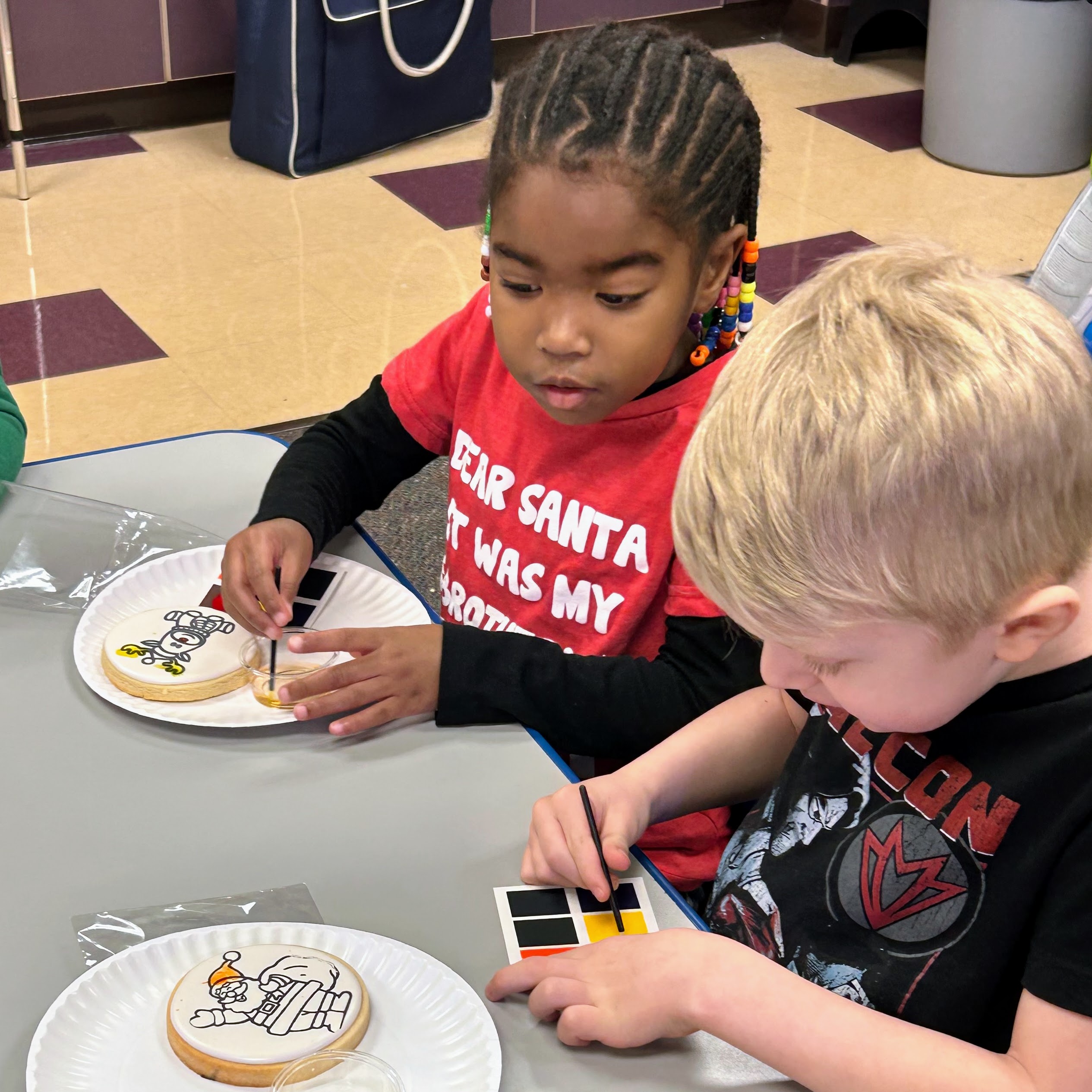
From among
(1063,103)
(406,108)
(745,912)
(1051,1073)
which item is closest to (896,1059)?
(1051,1073)

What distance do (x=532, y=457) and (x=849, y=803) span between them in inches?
16.6

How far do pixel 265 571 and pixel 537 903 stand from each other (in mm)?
336

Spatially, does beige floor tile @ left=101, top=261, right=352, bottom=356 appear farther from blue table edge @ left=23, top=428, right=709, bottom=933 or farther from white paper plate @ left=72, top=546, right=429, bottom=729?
white paper plate @ left=72, top=546, right=429, bottom=729

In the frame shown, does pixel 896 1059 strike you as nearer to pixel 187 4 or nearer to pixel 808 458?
pixel 808 458

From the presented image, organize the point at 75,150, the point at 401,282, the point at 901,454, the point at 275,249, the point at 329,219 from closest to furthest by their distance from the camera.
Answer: the point at 901,454
the point at 401,282
the point at 275,249
the point at 329,219
the point at 75,150

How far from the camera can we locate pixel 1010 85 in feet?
11.2

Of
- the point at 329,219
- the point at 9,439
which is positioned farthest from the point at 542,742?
the point at 329,219

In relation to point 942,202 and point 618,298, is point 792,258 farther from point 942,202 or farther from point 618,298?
point 618,298

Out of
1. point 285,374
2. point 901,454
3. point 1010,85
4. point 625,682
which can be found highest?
point 901,454

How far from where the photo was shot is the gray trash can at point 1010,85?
10.9 ft

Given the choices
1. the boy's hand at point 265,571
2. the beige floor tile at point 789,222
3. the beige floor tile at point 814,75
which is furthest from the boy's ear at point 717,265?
the beige floor tile at point 814,75

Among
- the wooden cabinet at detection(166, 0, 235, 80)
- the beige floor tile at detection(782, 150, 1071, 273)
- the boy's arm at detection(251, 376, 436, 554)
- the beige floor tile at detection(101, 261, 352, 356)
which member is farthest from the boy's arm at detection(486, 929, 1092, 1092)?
the wooden cabinet at detection(166, 0, 235, 80)

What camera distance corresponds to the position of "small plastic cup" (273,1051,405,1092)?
2.00 feet

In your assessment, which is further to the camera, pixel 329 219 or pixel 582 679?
pixel 329 219
